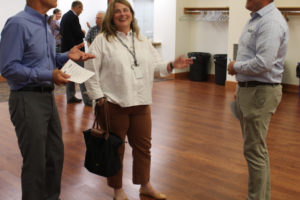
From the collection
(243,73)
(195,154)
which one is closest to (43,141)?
(243,73)

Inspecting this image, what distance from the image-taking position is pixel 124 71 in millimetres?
2541

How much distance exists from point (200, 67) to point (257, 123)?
6520 millimetres

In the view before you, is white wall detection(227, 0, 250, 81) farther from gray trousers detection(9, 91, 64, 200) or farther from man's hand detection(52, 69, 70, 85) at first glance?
man's hand detection(52, 69, 70, 85)

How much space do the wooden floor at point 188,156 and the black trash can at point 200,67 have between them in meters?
2.74

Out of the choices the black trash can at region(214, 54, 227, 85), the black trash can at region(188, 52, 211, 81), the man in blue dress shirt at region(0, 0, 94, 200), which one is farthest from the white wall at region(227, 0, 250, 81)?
the man in blue dress shirt at region(0, 0, 94, 200)

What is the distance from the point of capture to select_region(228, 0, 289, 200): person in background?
232 centimetres

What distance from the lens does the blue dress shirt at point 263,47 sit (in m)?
2.30

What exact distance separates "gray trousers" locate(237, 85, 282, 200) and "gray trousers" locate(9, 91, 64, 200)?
4.27 feet

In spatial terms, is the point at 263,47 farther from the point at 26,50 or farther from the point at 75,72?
the point at 26,50

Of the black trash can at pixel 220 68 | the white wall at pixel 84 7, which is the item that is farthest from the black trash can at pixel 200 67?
the white wall at pixel 84 7

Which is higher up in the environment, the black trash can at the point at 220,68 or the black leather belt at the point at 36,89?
the black leather belt at the point at 36,89

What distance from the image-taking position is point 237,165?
11.7 feet

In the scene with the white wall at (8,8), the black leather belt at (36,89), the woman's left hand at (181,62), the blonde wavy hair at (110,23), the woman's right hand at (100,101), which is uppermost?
the white wall at (8,8)

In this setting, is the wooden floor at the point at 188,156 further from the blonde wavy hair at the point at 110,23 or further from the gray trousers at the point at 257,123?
the blonde wavy hair at the point at 110,23
